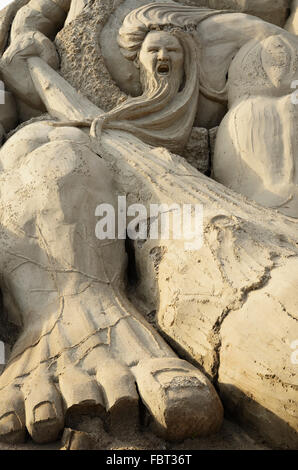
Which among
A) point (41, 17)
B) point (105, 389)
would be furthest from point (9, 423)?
point (41, 17)

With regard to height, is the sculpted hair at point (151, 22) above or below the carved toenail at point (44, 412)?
above

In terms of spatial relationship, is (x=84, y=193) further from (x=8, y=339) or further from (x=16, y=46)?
(x=16, y=46)

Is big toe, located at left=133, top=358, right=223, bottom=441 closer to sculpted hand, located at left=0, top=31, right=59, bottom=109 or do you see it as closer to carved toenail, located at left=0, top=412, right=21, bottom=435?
carved toenail, located at left=0, top=412, right=21, bottom=435

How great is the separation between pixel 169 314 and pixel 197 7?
6.04 ft

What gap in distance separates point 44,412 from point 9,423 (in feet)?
0.29

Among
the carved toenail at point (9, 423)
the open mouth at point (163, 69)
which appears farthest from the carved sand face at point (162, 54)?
the carved toenail at point (9, 423)

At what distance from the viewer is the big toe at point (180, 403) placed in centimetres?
153

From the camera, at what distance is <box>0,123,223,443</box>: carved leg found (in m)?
1.56

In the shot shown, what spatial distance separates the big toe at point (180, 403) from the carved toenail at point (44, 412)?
0.72 ft

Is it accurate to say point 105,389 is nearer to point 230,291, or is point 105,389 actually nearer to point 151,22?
point 230,291

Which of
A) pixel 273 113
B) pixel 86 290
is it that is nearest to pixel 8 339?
pixel 86 290

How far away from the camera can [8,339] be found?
7.04 feet

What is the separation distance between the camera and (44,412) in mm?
1552

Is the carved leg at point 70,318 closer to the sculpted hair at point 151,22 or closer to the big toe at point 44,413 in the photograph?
the big toe at point 44,413
